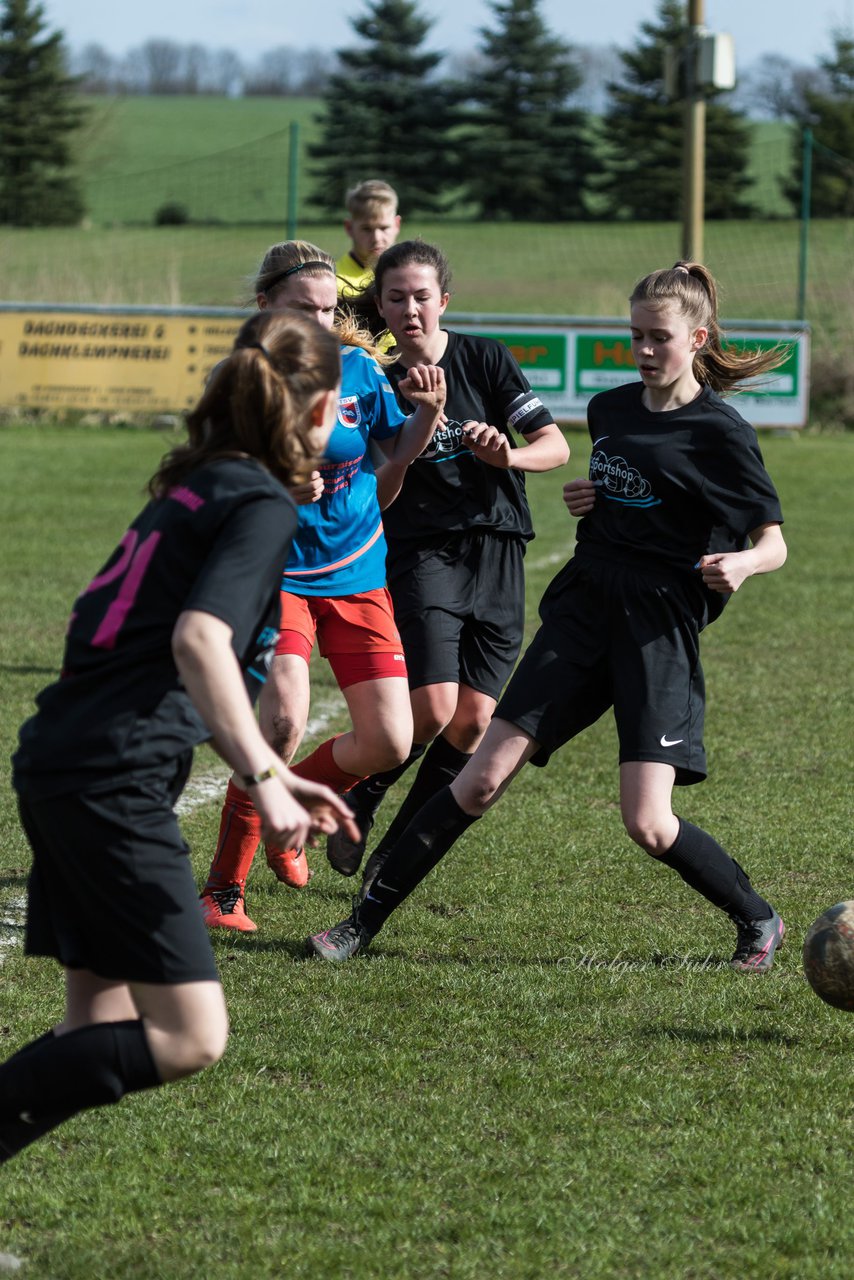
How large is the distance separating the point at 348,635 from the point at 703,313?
4.70 ft

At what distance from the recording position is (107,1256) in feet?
9.46

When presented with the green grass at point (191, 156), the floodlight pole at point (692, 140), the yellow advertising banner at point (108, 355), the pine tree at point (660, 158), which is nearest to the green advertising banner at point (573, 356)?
the floodlight pole at point (692, 140)

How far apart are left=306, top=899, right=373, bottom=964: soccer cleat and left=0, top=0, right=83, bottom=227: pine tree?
3837cm

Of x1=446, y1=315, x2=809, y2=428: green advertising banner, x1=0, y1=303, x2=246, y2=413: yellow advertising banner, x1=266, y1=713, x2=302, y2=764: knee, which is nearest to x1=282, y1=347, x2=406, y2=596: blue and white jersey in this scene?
x1=266, y1=713, x2=302, y2=764: knee

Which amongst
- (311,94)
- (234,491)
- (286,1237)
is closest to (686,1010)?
(286,1237)

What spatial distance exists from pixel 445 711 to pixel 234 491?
2.64 metres

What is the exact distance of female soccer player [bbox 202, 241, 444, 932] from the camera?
4.76m

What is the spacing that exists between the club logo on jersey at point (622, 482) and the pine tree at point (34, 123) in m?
38.3

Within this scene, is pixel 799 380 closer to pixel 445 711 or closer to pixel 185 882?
pixel 445 711

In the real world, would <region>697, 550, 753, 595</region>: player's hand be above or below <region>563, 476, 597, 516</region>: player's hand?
below

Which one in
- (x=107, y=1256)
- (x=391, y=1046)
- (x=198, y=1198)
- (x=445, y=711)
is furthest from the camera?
(x=445, y=711)

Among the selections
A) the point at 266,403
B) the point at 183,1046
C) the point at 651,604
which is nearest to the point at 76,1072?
the point at 183,1046

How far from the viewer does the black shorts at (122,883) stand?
2.62 meters

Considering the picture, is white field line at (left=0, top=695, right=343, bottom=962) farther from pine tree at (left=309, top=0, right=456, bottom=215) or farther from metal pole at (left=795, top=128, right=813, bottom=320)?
pine tree at (left=309, top=0, right=456, bottom=215)
